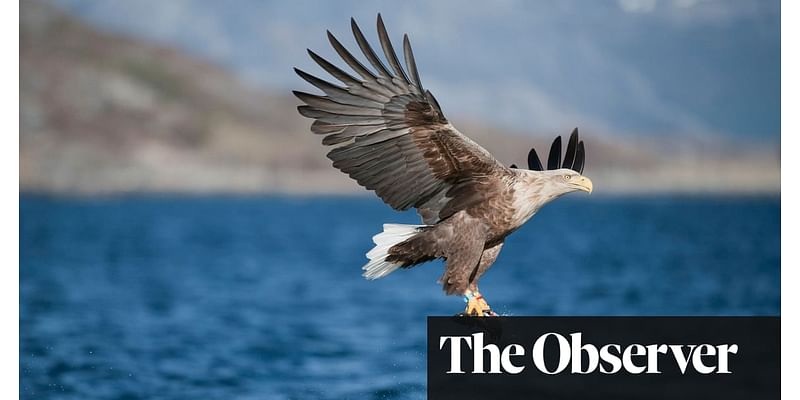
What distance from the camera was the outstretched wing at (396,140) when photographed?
16.3 ft

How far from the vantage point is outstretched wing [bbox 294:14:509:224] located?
4.96m

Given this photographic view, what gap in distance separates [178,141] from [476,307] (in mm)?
98362

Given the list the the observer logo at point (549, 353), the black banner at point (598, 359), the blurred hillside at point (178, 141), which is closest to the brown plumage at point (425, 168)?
the black banner at point (598, 359)

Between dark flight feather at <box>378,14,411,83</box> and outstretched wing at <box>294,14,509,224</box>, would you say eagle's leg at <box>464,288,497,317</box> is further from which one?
dark flight feather at <box>378,14,411,83</box>

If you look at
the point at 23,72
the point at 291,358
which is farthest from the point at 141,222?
the point at 23,72

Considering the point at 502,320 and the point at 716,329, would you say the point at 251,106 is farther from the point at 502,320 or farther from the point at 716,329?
the point at 502,320

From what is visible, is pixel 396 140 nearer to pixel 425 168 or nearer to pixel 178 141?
pixel 425 168

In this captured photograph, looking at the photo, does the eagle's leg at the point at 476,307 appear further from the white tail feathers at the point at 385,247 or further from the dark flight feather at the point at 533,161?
the dark flight feather at the point at 533,161

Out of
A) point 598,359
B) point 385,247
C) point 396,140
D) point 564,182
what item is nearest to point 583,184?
point 564,182

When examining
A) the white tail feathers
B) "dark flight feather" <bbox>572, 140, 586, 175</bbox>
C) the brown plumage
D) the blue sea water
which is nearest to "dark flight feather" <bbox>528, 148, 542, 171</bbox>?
"dark flight feather" <bbox>572, 140, 586, 175</bbox>

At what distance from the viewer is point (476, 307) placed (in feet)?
16.4

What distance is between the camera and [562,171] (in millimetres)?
5012

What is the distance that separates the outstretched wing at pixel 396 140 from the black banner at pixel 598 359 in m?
0.64

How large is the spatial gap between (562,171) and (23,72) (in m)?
102
